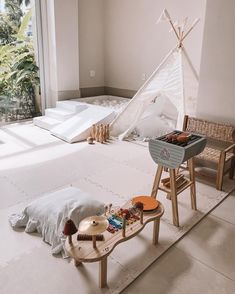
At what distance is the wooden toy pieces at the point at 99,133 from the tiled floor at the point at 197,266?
2.36m

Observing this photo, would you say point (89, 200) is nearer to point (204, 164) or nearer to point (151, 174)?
point (151, 174)

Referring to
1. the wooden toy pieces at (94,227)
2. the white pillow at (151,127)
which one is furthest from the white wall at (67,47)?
the wooden toy pieces at (94,227)

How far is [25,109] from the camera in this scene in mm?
5566

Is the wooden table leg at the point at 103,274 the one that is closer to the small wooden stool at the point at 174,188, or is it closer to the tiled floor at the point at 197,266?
the tiled floor at the point at 197,266

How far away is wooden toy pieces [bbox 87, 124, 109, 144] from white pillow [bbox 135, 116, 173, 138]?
58cm

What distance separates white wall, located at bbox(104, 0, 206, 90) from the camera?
4.68m

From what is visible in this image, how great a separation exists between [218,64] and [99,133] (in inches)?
80.3

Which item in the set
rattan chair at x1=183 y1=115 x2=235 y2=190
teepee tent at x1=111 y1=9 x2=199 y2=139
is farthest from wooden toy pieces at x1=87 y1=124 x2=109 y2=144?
rattan chair at x1=183 y1=115 x2=235 y2=190

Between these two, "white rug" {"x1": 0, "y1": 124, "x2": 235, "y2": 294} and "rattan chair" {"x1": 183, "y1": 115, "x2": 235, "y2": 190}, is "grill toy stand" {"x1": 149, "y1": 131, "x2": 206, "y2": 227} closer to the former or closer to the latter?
"white rug" {"x1": 0, "y1": 124, "x2": 235, "y2": 294}

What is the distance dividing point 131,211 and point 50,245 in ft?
2.18

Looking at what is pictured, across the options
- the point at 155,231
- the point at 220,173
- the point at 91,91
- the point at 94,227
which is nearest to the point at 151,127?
the point at 220,173

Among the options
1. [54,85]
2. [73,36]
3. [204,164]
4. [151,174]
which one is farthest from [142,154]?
[73,36]

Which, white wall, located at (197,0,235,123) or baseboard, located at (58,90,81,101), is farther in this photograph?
baseboard, located at (58,90,81,101)

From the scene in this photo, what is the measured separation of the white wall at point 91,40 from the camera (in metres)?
5.73
